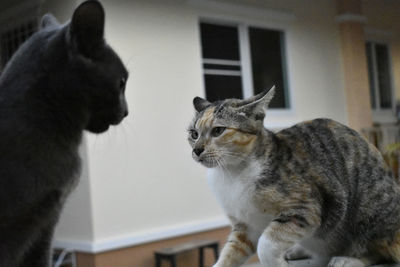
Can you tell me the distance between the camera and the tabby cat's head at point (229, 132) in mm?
1198

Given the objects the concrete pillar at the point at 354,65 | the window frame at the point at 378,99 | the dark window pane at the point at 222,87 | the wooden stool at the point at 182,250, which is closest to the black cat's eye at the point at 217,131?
the wooden stool at the point at 182,250

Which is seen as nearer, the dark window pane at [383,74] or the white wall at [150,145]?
the white wall at [150,145]

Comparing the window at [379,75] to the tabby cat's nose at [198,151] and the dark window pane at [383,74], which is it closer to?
the dark window pane at [383,74]

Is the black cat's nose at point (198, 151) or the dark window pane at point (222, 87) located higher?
the dark window pane at point (222, 87)

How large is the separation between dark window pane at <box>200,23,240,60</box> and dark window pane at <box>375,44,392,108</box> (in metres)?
2.75

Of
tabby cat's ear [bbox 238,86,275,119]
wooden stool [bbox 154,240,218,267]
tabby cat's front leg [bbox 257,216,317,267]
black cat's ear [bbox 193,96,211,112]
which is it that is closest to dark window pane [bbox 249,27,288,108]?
wooden stool [bbox 154,240,218,267]

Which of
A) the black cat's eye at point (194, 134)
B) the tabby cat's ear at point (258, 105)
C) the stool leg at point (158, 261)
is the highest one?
the tabby cat's ear at point (258, 105)

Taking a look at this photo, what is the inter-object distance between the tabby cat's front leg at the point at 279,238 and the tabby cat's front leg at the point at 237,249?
14 centimetres

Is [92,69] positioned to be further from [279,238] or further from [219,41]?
[219,41]

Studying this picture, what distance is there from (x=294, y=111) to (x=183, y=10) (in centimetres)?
165

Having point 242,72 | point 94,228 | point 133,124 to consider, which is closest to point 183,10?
point 242,72

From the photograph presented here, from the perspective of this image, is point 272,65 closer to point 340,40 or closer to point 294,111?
point 294,111

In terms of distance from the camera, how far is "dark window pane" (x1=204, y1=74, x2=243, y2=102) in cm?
452

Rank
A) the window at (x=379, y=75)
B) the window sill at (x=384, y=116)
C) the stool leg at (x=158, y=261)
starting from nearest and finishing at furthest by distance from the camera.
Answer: the stool leg at (x=158, y=261) → the window sill at (x=384, y=116) → the window at (x=379, y=75)
